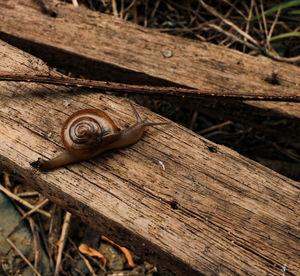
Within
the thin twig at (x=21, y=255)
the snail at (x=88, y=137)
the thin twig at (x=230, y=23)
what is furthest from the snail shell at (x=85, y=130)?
the thin twig at (x=230, y=23)

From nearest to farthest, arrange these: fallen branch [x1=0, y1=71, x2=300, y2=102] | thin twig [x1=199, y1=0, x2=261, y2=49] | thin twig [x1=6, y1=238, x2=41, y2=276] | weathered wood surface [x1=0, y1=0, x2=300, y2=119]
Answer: fallen branch [x1=0, y1=71, x2=300, y2=102], weathered wood surface [x1=0, y1=0, x2=300, y2=119], thin twig [x1=6, y1=238, x2=41, y2=276], thin twig [x1=199, y1=0, x2=261, y2=49]

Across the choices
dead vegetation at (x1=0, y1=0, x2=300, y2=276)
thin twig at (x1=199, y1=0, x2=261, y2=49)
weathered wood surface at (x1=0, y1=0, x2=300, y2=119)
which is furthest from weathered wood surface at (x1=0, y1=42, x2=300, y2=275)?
thin twig at (x1=199, y1=0, x2=261, y2=49)

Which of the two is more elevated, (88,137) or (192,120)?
(88,137)

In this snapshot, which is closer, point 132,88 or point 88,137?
point 88,137

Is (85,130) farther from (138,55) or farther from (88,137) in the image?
(138,55)

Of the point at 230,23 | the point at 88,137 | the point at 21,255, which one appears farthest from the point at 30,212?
the point at 230,23

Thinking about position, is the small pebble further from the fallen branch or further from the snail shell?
the snail shell

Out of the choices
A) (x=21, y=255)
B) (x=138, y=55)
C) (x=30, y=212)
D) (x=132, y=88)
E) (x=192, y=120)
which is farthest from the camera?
(x=192, y=120)

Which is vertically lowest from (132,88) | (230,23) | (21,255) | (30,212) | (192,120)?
(21,255)
